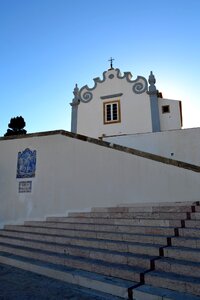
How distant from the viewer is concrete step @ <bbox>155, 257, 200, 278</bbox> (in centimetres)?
336

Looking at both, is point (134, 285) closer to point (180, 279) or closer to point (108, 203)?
point (180, 279)

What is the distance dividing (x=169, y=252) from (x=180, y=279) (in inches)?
25.8

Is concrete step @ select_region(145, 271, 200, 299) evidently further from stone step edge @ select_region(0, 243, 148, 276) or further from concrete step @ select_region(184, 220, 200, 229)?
concrete step @ select_region(184, 220, 200, 229)

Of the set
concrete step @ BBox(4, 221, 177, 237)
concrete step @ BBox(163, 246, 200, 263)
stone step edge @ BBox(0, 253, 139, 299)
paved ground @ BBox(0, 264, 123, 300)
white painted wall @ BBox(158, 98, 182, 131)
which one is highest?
white painted wall @ BBox(158, 98, 182, 131)

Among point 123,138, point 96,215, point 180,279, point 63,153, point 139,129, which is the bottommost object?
point 180,279

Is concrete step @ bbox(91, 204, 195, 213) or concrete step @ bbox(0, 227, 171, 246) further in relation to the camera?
concrete step @ bbox(91, 204, 195, 213)

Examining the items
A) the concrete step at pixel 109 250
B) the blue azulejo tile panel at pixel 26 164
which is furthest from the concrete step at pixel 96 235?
the blue azulejo tile panel at pixel 26 164

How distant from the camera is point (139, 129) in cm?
1531

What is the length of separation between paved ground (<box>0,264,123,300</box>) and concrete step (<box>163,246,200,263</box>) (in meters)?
1.10

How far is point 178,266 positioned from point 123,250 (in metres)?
1.11

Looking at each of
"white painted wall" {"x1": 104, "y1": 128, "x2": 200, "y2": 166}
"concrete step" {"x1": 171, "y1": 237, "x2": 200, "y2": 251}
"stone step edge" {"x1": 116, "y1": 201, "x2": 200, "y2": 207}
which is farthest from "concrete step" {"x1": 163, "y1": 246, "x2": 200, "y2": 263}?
"white painted wall" {"x1": 104, "y1": 128, "x2": 200, "y2": 166}

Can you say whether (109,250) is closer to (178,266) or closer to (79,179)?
(178,266)

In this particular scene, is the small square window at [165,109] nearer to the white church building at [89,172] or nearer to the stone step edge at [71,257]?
the white church building at [89,172]

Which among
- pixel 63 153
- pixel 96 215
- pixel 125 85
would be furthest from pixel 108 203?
pixel 125 85
